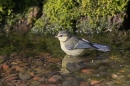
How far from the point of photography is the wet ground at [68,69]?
18.4ft

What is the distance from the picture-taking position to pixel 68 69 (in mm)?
6066

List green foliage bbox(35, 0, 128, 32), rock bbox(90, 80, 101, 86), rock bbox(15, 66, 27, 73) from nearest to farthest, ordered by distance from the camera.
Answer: rock bbox(90, 80, 101, 86)
rock bbox(15, 66, 27, 73)
green foliage bbox(35, 0, 128, 32)

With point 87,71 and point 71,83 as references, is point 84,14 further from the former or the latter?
point 71,83

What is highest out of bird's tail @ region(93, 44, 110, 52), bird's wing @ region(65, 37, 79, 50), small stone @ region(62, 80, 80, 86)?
bird's wing @ region(65, 37, 79, 50)

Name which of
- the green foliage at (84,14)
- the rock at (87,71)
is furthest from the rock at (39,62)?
the green foliage at (84,14)

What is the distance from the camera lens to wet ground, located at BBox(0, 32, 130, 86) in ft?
18.4

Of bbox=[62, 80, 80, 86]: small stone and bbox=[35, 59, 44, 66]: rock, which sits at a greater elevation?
bbox=[35, 59, 44, 66]: rock

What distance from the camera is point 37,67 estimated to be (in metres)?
6.16

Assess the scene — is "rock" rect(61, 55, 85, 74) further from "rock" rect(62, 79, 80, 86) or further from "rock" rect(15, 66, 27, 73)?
"rock" rect(15, 66, 27, 73)

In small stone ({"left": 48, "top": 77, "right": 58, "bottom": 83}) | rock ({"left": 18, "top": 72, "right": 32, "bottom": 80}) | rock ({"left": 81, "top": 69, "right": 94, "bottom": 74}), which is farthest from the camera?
rock ({"left": 81, "top": 69, "right": 94, "bottom": 74})

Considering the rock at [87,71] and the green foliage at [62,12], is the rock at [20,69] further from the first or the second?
the green foliage at [62,12]

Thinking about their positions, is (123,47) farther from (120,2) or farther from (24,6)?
(24,6)

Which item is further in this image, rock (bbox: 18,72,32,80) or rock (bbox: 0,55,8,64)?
rock (bbox: 0,55,8,64)

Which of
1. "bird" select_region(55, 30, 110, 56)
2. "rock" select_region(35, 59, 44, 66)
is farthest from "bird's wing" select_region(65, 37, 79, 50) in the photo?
"rock" select_region(35, 59, 44, 66)
